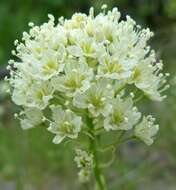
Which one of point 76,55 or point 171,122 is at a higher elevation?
point 171,122

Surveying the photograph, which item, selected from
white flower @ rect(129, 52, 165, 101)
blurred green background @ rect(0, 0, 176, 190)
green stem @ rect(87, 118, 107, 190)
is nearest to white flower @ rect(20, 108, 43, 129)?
green stem @ rect(87, 118, 107, 190)

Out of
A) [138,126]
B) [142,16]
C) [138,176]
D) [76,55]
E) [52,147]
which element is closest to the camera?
[76,55]

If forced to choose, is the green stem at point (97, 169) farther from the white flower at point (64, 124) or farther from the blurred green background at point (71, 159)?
the blurred green background at point (71, 159)

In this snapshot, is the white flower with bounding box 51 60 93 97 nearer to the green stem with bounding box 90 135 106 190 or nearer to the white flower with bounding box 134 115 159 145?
the green stem with bounding box 90 135 106 190

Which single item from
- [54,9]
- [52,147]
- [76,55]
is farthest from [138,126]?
[54,9]

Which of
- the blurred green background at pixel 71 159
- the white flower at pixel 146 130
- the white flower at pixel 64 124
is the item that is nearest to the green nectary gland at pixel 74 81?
the white flower at pixel 64 124

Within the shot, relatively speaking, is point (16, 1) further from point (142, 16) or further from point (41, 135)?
point (41, 135)

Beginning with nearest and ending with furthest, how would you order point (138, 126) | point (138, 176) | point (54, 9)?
point (138, 126)
point (138, 176)
point (54, 9)
